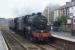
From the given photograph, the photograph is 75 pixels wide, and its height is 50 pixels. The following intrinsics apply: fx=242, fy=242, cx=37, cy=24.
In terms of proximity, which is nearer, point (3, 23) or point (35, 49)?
point (35, 49)

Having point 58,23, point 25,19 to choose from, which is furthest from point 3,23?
point 25,19

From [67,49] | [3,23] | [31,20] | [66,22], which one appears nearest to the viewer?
[67,49]

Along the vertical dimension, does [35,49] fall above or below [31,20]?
below

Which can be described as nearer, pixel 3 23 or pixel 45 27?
pixel 45 27

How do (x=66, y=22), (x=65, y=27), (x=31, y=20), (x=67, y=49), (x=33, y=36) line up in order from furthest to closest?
(x=66, y=22), (x=65, y=27), (x=31, y=20), (x=33, y=36), (x=67, y=49)

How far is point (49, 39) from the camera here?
26.4 metres

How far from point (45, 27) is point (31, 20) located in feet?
6.60

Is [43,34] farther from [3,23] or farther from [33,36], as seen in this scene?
[3,23]

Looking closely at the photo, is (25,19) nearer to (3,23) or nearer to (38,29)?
(38,29)

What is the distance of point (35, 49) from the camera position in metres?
20.7

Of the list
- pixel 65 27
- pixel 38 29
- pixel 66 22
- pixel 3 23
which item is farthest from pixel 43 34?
pixel 3 23

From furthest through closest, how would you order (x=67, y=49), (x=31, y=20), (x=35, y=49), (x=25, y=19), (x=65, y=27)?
(x=65, y=27) → (x=25, y=19) → (x=31, y=20) → (x=35, y=49) → (x=67, y=49)

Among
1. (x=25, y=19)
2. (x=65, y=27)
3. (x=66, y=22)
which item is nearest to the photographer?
(x=25, y=19)

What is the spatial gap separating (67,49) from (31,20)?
13.0 metres
